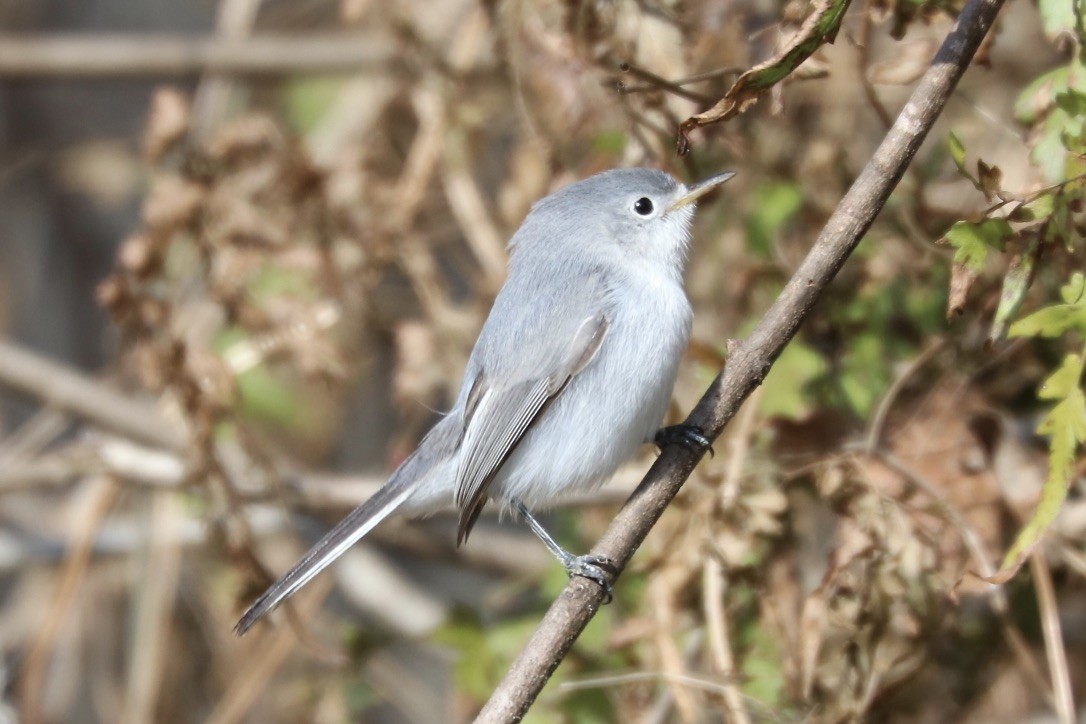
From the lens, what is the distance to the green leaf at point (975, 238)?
1.67 metres

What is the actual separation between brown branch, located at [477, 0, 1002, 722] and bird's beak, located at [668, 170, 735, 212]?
68cm

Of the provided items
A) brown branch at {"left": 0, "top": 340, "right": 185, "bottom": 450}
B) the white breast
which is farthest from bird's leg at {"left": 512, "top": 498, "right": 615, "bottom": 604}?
brown branch at {"left": 0, "top": 340, "right": 185, "bottom": 450}

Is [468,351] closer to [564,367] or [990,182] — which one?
[564,367]

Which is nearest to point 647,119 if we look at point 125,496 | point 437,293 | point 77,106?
point 437,293

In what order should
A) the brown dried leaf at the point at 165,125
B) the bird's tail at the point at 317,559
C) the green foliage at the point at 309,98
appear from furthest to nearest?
the green foliage at the point at 309,98, the brown dried leaf at the point at 165,125, the bird's tail at the point at 317,559

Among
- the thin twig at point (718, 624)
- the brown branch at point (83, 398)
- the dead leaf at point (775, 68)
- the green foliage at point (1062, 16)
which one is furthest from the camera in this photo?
the brown branch at point (83, 398)

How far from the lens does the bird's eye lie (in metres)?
2.62

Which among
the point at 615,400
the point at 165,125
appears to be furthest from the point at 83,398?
the point at 615,400

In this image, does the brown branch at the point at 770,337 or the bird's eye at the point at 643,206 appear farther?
the bird's eye at the point at 643,206

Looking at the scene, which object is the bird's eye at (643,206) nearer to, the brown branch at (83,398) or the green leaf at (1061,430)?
the green leaf at (1061,430)

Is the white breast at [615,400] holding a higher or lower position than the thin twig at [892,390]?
lower

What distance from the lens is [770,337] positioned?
182cm

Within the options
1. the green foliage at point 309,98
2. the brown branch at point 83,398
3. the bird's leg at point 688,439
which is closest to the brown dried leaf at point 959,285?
the bird's leg at point 688,439

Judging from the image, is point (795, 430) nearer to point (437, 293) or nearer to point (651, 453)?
point (651, 453)
